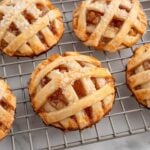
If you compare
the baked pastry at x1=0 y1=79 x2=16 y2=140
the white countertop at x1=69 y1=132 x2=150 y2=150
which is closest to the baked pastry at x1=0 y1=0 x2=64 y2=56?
the baked pastry at x1=0 y1=79 x2=16 y2=140

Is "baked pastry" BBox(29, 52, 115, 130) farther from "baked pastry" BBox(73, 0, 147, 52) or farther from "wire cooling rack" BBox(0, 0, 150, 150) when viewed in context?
"baked pastry" BBox(73, 0, 147, 52)

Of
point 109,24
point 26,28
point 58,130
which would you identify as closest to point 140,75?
point 109,24

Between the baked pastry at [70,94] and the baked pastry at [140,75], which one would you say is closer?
the baked pastry at [70,94]

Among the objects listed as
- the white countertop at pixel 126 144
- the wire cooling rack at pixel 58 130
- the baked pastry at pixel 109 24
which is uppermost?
the baked pastry at pixel 109 24

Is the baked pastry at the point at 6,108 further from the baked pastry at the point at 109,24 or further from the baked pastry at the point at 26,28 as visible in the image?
the baked pastry at the point at 109,24

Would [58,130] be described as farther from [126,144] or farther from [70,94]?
[126,144]

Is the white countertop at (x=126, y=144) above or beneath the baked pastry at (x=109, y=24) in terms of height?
beneath

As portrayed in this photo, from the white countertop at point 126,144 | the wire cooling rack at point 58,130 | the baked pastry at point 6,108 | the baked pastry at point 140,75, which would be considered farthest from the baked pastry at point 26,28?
the white countertop at point 126,144
